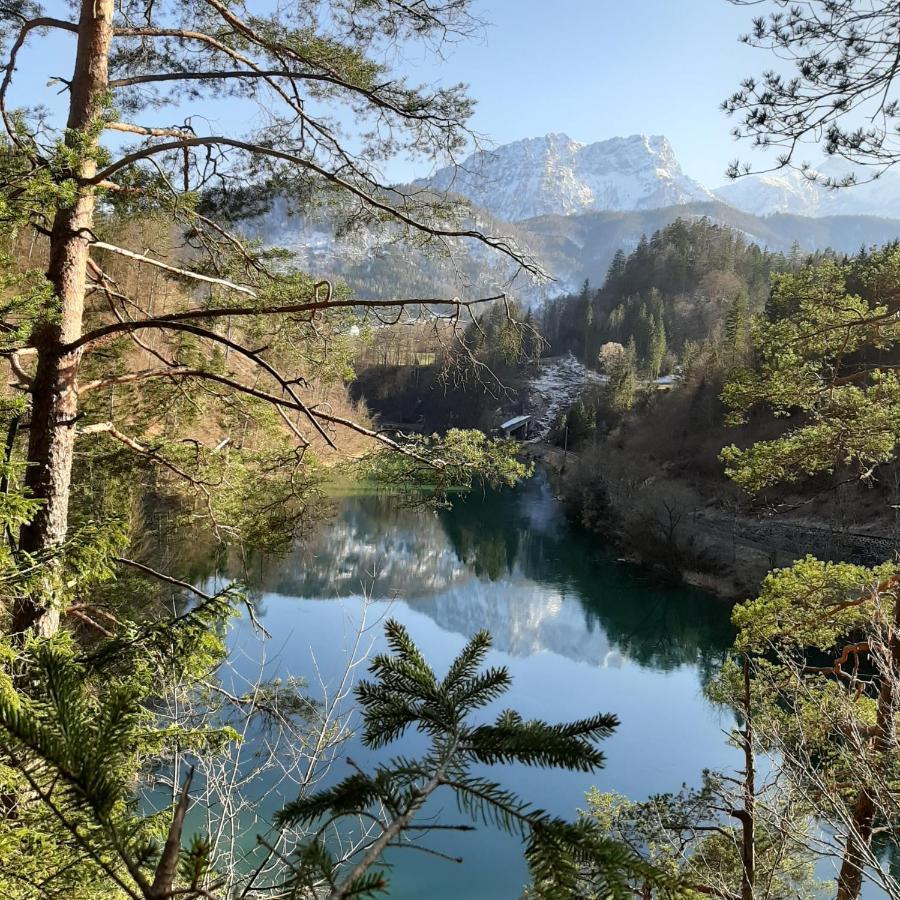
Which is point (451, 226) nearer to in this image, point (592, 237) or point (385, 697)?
point (385, 697)

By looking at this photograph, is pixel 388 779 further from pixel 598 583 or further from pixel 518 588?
pixel 598 583

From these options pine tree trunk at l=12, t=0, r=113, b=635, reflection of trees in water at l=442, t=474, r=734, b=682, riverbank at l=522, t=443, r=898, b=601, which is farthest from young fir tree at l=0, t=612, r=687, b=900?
riverbank at l=522, t=443, r=898, b=601

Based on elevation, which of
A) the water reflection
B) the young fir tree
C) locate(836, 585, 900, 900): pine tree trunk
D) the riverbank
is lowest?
the water reflection

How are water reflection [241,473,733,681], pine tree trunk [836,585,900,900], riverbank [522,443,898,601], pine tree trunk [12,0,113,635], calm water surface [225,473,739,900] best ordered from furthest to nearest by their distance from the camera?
riverbank [522,443,898,601]
water reflection [241,473,733,681]
calm water surface [225,473,739,900]
pine tree trunk [836,585,900,900]
pine tree trunk [12,0,113,635]

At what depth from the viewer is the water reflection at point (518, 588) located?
49.5 ft

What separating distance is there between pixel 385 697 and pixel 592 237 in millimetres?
176036

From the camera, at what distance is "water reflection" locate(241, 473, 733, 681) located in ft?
49.5

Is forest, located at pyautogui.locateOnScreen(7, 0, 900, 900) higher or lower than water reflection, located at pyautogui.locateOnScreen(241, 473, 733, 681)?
higher

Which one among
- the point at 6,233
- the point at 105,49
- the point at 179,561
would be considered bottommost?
the point at 179,561

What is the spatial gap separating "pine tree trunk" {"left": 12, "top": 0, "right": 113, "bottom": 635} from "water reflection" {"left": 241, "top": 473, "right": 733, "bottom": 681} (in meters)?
8.92

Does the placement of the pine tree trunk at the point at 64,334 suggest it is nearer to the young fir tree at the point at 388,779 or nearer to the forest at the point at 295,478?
the forest at the point at 295,478

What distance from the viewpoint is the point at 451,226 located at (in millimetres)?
3801

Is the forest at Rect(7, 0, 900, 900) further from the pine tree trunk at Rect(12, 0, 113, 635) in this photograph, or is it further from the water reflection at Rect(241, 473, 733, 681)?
the water reflection at Rect(241, 473, 733, 681)

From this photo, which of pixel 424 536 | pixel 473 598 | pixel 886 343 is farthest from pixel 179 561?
pixel 424 536
